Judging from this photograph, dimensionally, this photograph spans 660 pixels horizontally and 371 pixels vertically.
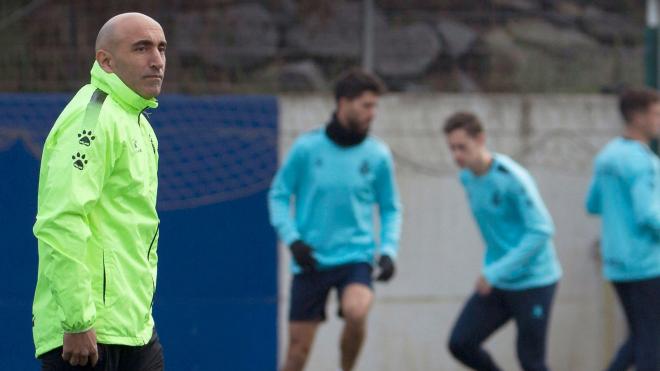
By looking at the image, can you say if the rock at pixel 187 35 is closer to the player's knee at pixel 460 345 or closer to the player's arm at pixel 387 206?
the player's arm at pixel 387 206

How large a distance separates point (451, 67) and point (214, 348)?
2.65 m

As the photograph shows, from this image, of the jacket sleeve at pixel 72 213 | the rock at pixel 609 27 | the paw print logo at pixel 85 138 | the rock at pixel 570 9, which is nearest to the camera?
the jacket sleeve at pixel 72 213

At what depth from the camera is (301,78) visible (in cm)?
891

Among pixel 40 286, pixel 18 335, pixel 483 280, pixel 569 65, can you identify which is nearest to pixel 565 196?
pixel 569 65

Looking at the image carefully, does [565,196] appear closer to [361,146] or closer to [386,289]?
[386,289]

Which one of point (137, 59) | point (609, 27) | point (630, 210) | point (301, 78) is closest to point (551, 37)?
point (609, 27)

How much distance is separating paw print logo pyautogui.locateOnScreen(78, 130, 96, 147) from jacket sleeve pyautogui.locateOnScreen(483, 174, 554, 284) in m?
3.54

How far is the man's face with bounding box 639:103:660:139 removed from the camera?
24.4ft

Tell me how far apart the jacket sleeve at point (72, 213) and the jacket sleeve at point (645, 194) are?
3876mm

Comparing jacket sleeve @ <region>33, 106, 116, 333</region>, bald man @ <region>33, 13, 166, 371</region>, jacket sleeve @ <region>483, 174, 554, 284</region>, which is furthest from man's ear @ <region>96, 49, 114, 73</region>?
jacket sleeve @ <region>483, 174, 554, 284</region>

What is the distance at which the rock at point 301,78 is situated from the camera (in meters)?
8.89

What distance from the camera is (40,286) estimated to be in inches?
165

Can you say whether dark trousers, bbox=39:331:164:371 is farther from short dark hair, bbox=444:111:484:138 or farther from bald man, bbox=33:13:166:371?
short dark hair, bbox=444:111:484:138

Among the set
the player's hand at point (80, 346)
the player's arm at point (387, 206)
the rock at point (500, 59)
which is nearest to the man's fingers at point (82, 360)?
the player's hand at point (80, 346)
